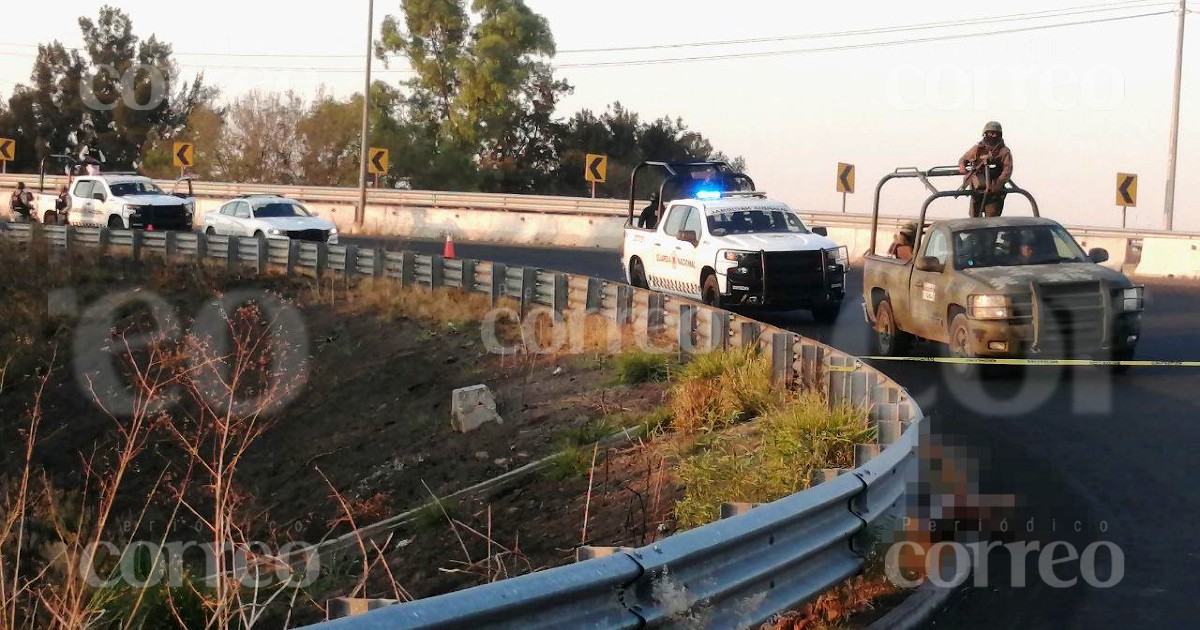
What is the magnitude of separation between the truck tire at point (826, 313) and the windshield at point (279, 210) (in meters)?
18.7

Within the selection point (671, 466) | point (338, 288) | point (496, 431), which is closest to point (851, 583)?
point (671, 466)

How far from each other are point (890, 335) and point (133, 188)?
3085cm

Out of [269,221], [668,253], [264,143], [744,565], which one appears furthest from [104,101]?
[744,565]

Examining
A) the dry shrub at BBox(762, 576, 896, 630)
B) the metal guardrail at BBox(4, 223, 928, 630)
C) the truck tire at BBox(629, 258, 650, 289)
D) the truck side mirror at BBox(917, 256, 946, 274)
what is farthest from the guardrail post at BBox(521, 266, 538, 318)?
the dry shrub at BBox(762, 576, 896, 630)

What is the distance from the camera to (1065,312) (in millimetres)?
14094

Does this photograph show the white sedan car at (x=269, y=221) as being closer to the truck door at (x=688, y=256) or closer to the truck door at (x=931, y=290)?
the truck door at (x=688, y=256)

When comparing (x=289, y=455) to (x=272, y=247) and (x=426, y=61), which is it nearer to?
(x=272, y=247)

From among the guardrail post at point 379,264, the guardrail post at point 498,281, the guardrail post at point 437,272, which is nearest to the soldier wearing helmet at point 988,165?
the guardrail post at point 498,281

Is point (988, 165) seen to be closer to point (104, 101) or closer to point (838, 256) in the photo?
point (838, 256)

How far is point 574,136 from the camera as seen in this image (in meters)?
77.1

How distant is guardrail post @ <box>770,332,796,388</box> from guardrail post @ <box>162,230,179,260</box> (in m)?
23.0

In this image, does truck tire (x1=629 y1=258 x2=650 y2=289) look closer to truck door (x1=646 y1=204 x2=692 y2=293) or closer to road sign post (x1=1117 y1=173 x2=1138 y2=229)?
truck door (x1=646 y1=204 x2=692 y2=293)

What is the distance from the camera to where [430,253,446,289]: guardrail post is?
27172 mm

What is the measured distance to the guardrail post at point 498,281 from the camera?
82.2 feet
